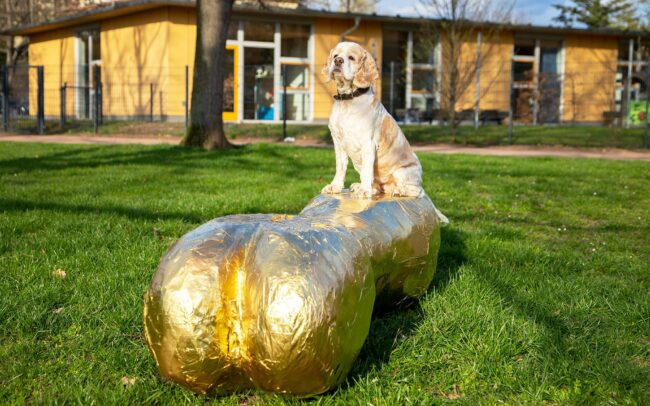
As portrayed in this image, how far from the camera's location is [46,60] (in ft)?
97.1

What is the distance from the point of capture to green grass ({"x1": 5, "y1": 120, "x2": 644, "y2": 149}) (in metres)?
18.1

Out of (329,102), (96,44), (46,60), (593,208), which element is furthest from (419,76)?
(593,208)

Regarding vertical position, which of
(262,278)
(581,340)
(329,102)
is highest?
(329,102)

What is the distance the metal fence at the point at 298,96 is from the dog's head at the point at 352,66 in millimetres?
16805

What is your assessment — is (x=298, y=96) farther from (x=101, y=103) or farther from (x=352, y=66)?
(x=352, y=66)

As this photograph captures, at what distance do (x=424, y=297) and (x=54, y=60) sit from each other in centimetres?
2977

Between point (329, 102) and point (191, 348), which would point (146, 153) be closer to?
point (191, 348)

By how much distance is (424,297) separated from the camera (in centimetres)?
361

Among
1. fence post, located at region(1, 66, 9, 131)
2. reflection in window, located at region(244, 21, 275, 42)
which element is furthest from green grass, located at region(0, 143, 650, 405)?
reflection in window, located at region(244, 21, 275, 42)

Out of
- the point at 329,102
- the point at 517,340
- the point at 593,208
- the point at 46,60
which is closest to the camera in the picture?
the point at 517,340

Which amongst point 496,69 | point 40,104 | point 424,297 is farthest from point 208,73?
point 496,69

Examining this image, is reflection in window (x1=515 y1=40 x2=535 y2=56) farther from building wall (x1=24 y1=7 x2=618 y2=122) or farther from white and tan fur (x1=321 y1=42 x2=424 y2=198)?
white and tan fur (x1=321 y1=42 x2=424 y2=198)

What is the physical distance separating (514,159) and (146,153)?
287 inches

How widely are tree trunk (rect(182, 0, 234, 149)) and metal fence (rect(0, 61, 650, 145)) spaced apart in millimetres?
8210
